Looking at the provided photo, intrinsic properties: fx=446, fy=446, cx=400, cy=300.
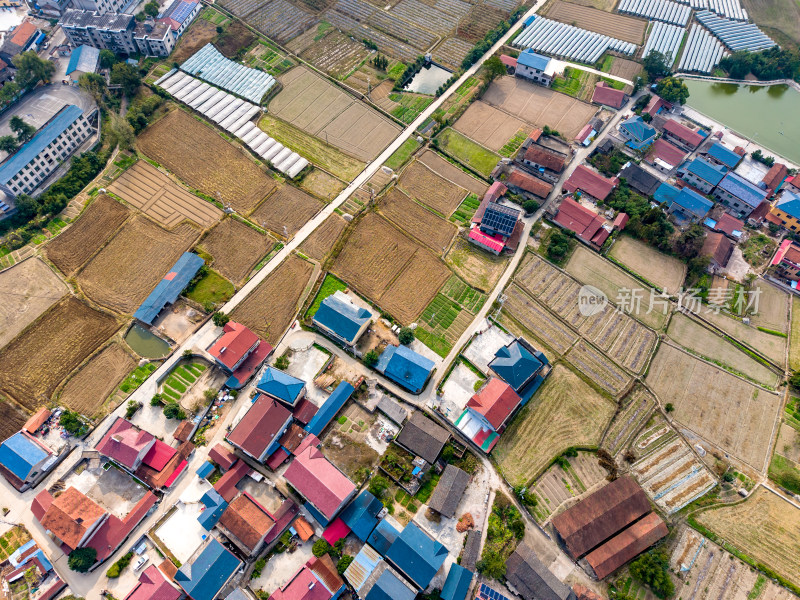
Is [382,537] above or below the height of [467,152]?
below

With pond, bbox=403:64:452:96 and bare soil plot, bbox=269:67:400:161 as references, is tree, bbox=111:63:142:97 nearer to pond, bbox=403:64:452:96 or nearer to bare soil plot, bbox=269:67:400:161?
bare soil plot, bbox=269:67:400:161

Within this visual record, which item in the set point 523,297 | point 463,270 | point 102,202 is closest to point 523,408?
point 523,297

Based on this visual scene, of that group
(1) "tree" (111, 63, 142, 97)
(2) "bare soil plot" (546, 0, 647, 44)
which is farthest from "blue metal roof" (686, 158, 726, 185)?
(1) "tree" (111, 63, 142, 97)

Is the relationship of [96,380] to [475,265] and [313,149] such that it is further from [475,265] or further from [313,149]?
[475,265]

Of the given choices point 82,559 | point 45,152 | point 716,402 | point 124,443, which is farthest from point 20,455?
point 716,402

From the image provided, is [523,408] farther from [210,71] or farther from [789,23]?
[789,23]

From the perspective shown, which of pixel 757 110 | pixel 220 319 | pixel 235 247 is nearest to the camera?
pixel 220 319
